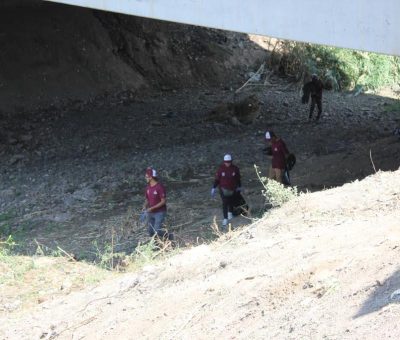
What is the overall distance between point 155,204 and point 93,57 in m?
12.4

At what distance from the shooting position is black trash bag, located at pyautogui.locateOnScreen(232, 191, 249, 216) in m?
12.9

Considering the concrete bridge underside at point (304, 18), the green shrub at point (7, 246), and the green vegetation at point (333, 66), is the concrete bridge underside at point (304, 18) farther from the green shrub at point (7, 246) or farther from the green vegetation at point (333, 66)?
the green vegetation at point (333, 66)

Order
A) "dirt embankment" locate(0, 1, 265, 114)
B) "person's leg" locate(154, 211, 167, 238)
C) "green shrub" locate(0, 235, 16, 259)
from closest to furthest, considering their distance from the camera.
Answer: "person's leg" locate(154, 211, 167, 238) → "green shrub" locate(0, 235, 16, 259) → "dirt embankment" locate(0, 1, 265, 114)

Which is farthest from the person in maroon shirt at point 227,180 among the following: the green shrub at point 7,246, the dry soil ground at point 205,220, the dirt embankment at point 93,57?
the dirt embankment at point 93,57

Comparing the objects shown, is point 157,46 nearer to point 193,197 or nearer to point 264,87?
point 264,87

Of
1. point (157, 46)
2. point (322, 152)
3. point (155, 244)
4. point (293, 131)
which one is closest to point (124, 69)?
point (157, 46)

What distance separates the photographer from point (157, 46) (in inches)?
993

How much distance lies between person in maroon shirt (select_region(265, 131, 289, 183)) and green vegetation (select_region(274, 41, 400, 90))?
12.8 metres

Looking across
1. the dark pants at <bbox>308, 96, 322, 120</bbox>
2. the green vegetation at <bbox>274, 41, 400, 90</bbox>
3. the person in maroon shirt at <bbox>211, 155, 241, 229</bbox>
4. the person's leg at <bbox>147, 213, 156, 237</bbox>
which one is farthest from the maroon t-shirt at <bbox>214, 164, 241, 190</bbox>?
the green vegetation at <bbox>274, 41, 400, 90</bbox>

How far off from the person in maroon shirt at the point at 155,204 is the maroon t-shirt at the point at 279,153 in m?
2.48

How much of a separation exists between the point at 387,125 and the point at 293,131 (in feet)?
10.4

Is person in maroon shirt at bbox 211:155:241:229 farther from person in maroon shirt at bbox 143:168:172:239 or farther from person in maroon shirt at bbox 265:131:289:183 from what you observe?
person in maroon shirt at bbox 143:168:172:239

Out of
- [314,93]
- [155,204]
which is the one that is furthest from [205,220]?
[314,93]

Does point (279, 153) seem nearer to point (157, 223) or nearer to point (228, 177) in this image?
point (228, 177)
